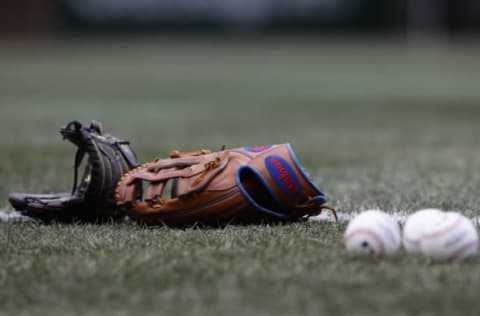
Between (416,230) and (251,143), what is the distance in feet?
14.4

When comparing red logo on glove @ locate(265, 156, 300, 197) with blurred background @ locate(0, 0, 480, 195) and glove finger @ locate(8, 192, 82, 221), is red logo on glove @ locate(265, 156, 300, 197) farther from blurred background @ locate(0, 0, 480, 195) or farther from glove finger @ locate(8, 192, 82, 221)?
blurred background @ locate(0, 0, 480, 195)

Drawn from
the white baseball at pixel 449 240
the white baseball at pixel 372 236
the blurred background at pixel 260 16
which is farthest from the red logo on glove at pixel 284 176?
the blurred background at pixel 260 16

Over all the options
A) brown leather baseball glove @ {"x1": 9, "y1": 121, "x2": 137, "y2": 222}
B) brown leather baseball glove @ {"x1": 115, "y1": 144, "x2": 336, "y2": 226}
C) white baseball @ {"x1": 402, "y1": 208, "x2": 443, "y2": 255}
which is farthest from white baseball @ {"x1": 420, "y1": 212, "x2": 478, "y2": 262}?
A: brown leather baseball glove @ {"x1": 9, "y1": 121, "x2": 137, "y2": 222}

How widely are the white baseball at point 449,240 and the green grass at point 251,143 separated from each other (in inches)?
1.5

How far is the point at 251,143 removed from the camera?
7.00m

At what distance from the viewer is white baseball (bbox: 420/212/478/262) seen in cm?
257

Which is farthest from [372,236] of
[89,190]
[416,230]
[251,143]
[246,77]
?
[246,77]

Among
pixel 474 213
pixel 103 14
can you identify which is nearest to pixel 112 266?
pixel 474 213

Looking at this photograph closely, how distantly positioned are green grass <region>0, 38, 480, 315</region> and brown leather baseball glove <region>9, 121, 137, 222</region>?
0.11 metres

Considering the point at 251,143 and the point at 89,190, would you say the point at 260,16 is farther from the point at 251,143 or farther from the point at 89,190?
the point at 89,190

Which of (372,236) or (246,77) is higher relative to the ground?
(246,77)

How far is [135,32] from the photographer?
32.7m

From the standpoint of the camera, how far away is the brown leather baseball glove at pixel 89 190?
3.51 m

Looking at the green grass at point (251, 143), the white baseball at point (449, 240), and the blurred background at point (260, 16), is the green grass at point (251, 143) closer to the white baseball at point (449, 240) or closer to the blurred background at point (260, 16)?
the white baseball at point (449, 240)
